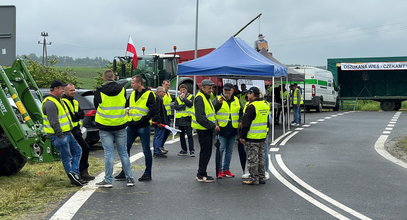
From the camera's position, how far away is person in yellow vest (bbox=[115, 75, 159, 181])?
31.0 feet

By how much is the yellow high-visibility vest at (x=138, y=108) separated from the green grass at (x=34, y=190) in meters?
1.50

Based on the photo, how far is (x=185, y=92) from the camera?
44.7ft

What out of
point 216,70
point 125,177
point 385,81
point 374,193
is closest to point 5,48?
point 125,177

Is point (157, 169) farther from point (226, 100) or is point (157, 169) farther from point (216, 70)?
point (216, 70)

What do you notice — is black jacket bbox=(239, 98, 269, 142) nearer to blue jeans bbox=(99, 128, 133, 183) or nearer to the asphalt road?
the asphalt road

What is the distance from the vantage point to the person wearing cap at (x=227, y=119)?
9898 mm

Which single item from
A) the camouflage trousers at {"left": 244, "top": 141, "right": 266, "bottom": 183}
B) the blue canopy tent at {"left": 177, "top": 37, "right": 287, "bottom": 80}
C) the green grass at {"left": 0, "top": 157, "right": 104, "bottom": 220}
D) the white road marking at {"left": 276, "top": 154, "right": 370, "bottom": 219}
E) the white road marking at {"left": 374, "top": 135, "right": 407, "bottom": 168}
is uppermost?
the blue canopy tent at {"left": 177, "top": 37, "right": 287, "bottom": 80}

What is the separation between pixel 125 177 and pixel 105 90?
1757mm

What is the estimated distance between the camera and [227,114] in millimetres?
9898

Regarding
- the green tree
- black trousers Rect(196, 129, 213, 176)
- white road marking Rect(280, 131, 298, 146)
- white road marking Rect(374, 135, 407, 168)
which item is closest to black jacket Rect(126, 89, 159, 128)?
black trousers Rect(196, 129, 213, 176)

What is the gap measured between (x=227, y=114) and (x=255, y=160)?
3.44 feet

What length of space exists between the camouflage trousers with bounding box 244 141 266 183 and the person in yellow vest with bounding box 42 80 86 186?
2.71 m

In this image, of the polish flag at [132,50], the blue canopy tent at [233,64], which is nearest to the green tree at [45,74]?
the polish flag at [132,50]

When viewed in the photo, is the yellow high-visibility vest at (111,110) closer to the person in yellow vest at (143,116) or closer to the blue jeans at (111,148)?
the blue jeans at (111,148)
